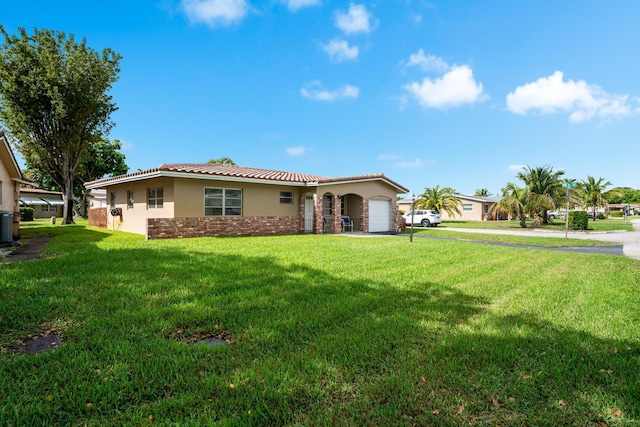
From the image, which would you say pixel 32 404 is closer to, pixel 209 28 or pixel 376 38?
pixel 209 28

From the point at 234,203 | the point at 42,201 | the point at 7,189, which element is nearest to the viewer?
the point at 7,189

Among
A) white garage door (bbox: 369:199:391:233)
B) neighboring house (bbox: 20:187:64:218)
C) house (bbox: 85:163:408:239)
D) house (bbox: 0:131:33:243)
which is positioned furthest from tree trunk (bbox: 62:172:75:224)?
white garage door (bbox: 369:199:391:233)

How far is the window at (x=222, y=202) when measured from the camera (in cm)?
1497

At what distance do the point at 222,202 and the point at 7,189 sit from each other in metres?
10.8

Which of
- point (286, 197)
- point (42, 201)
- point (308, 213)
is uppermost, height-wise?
point (42, 201)

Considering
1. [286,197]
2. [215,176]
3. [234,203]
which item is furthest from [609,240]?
[215,176]

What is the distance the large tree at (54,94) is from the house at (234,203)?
669 cm

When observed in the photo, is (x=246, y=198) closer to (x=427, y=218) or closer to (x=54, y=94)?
(x=54, y=94)

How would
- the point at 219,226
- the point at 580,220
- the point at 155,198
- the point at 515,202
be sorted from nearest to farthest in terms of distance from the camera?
the point at 219,226
the point at 155,198
the point at 580,220
the point at 515,202

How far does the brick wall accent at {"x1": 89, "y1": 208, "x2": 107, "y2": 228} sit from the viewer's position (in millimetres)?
20375

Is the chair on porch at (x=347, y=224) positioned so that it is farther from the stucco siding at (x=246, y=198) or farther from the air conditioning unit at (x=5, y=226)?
the air conditioning unit at (x=5, y=226)

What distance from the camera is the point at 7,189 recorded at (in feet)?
49.8

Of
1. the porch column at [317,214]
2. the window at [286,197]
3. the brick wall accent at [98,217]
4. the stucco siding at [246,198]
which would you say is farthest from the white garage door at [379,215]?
the brick wall accent at [98,217]

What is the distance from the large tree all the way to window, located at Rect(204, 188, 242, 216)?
14.8 meters
